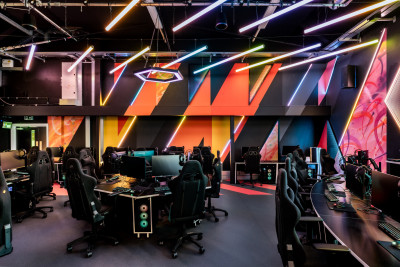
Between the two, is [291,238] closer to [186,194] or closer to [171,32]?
[186,194]

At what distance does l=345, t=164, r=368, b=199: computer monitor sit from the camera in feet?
9.71

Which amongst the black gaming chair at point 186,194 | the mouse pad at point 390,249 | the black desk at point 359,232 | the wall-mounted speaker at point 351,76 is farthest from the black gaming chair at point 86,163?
the wall-mounted speaker at point 351,76

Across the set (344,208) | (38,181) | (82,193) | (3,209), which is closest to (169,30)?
(38,181)

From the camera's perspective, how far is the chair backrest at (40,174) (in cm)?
433

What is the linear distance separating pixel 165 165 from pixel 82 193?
4.99ft

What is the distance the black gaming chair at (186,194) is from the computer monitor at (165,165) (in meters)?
1.11

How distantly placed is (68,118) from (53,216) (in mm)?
4936

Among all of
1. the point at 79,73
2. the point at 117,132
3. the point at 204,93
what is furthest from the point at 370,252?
the point at 79,73

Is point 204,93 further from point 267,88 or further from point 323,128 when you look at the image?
point 323,128

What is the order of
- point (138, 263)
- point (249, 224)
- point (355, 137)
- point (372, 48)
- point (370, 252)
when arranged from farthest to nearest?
point (355, 137) → point (372, 48) → point (249, 224) → point (138, 263) → point (370, 252)

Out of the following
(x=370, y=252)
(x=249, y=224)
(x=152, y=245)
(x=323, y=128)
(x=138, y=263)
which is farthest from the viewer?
(x=323, y=128)

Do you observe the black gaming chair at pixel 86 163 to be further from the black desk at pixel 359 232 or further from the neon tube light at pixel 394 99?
the neon tube light at pixel 394 99

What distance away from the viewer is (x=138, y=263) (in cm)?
288

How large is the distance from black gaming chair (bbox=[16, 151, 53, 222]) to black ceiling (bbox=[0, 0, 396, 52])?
12.8 feet
